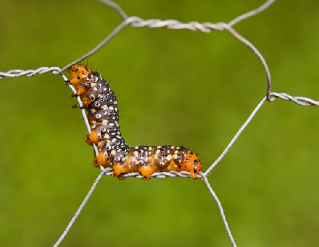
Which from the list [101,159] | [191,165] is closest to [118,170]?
[101,159]

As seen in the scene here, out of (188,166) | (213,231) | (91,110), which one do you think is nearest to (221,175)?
(213,231)

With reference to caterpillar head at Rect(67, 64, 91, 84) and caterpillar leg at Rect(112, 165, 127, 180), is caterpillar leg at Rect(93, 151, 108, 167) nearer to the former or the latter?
caterpillar leg at Rect(112, 165, 127, 180)

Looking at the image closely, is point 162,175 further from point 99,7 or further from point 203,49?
point 99,7

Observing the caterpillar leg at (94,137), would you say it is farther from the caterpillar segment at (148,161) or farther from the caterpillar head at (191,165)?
the caterpillar head at (191,165)

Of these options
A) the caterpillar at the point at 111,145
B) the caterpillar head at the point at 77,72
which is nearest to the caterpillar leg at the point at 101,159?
the caterpillar at the point at 111,145

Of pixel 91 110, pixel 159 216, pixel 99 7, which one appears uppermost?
pixel 99 7

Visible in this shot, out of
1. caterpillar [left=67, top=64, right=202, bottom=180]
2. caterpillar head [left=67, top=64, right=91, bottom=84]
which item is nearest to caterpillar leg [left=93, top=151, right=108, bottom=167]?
caterpillar [left=67, top=64, right=202, bottom=180]

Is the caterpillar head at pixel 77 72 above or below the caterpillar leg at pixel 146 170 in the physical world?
above

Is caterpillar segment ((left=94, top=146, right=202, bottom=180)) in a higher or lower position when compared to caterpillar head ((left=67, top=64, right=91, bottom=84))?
lower
